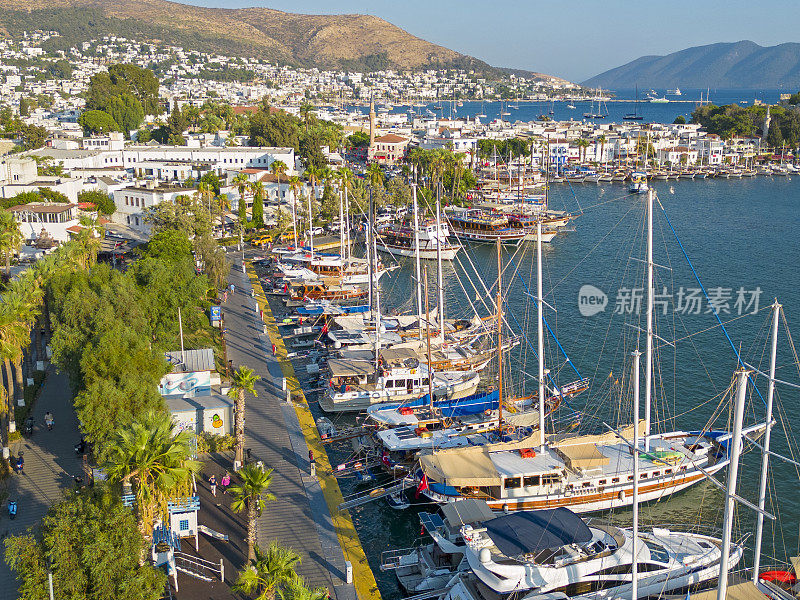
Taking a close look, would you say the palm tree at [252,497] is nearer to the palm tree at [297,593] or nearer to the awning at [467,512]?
the palm tree at [297,593]

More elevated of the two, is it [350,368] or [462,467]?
[350,368]

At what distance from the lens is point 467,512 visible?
85.6ft

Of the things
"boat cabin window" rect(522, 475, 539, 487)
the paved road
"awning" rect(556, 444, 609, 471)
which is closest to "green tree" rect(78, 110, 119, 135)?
the paved road

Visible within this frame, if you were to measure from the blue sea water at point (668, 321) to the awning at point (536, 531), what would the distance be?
4.18 metres

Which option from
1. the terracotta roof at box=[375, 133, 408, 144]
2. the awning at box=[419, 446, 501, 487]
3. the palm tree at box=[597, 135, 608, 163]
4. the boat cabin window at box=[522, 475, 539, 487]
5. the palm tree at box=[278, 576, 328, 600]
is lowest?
the boat cabin window at box=[522, 475, 539, 487]

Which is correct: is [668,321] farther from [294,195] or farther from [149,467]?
[149,467]

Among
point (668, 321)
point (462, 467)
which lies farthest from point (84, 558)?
point (668, 321)

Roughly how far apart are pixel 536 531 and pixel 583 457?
22.3 feet

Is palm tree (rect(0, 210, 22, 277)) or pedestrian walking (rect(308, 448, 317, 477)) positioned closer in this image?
pedestrian walking (rect(308, 448, 317, 477))

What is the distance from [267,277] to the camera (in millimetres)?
63750

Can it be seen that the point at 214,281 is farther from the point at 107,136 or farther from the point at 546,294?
the point at 107,136

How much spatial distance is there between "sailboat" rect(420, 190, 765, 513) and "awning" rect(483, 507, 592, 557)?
160 inches

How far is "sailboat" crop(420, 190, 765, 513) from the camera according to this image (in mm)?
28703

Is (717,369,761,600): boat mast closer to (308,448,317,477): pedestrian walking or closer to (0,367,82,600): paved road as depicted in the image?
(308,448,317,477): pedestrian walking
